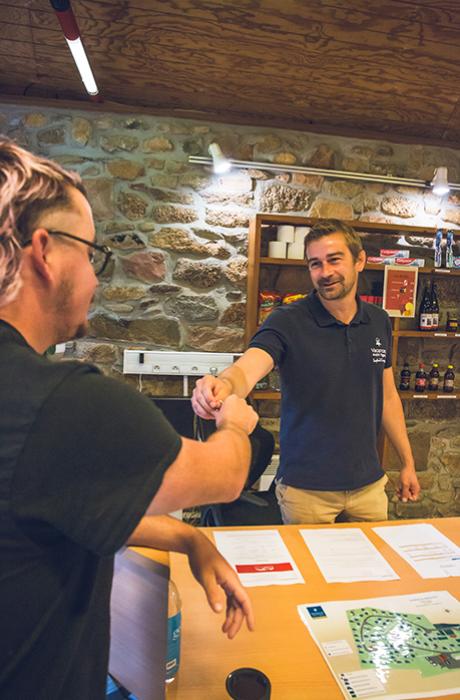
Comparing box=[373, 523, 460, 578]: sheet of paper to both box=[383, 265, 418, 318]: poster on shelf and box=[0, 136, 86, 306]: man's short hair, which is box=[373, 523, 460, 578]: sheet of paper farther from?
box=[383, 265, 418, 318]: poster on shelf

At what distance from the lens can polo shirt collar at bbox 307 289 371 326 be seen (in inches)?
76.6

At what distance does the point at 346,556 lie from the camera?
4.68 feet

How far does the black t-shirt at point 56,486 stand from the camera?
1.91 feet

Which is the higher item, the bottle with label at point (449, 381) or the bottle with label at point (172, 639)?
the bottle with label at point (449, 381)

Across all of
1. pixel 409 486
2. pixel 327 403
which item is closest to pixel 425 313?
pixel 409 486

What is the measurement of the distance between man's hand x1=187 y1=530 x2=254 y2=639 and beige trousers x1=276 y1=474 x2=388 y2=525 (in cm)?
92

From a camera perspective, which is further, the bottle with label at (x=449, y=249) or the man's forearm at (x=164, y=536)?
the bottle with label at (x=449, y=249)

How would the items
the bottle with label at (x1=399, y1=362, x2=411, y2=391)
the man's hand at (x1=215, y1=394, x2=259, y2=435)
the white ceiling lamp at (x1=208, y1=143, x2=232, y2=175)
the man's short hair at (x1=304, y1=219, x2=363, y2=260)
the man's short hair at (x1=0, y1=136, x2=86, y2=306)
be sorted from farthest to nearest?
1. the bottle with label at (x1=399, y1=362, x2=411, y2=391)
2. the white ceiling lamp at (x1=208, y1=143, x2=232, y2=175)
3. the man's short hair at (x1=304, y1=219, x2=363, y2=260)
4. the man's hand at (x1=215, y1=394, x2=259, y2=435)
5. the man's short hair at (x1=0, y1=136, x2=86, y2=306)

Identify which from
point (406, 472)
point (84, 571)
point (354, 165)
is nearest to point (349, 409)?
point (406, 472)

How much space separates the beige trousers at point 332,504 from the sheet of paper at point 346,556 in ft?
0.79

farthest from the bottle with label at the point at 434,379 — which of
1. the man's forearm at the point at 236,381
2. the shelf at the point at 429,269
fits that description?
the man's forearm at the point at 236,381

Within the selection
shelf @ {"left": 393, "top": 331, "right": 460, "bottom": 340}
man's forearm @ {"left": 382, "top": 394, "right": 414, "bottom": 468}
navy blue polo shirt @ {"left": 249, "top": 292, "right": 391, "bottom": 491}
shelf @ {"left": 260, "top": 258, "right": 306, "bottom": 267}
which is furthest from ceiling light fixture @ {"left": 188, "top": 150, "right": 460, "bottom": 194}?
man's forearm @ {"left": 382, "top": 394, "right": 414, "bottom": 468}

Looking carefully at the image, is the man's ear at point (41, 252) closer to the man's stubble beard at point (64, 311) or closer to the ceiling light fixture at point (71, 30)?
the man's stubble beard at point (64, 311)

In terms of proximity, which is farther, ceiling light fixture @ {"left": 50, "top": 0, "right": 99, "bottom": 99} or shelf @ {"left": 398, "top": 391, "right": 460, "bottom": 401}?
shelf @ {"left": 398, "top": 391, "right": 460, "bottom": 401}
